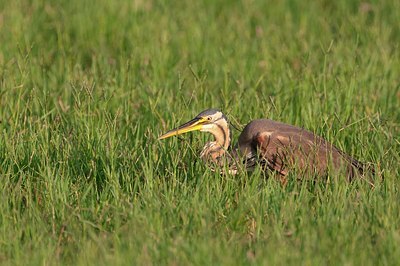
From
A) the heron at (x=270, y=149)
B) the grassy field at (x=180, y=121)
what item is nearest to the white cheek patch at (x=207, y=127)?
the heron at (x=270, y=149)

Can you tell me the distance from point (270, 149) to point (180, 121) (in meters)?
0.89

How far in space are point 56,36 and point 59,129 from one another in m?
2.85

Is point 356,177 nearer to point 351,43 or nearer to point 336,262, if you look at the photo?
point 336,262

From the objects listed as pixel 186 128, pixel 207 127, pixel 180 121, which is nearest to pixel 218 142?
pixel 207 127

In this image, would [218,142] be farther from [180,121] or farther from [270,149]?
[180,121]

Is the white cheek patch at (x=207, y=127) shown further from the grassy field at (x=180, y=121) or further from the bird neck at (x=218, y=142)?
the grassy field at (x=180, y=121)

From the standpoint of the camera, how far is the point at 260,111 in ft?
24.7

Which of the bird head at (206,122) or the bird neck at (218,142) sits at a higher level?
the bird head at (206,122)

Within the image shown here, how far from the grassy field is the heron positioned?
16cm

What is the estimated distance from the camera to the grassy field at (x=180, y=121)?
5.23 m

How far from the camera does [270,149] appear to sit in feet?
21.7

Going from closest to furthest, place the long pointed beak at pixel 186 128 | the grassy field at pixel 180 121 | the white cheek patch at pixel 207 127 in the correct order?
1. the grassy field at pixel 180 121
2. the long pointed beak at pixel 186 128
3. the white cheek patch at pixel 207 127

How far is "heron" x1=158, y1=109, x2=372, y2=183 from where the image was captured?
6.39m

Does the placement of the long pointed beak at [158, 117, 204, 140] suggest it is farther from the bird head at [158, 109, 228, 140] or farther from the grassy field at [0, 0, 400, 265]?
the grassy field at [0, 0, 400, 265]
